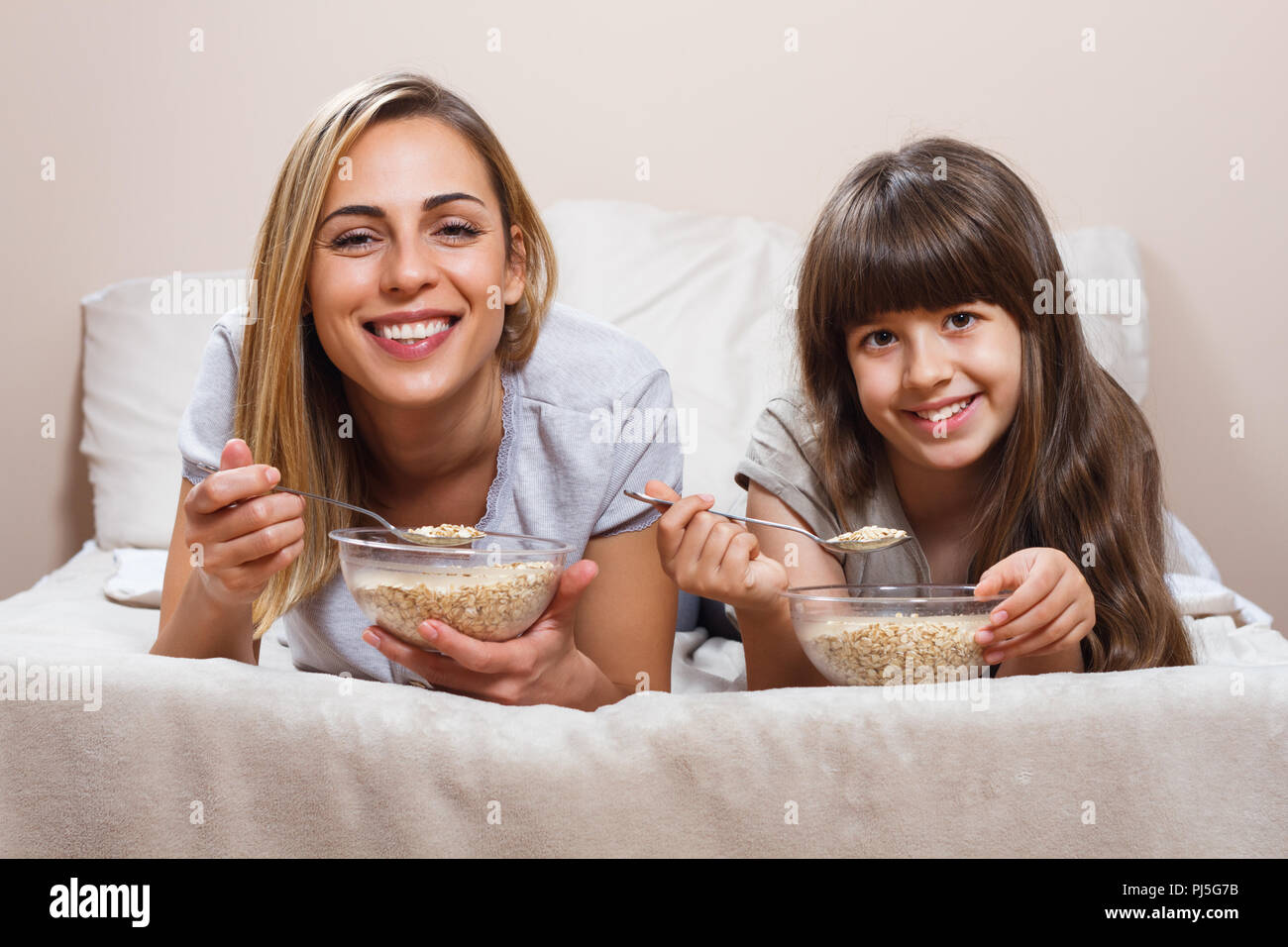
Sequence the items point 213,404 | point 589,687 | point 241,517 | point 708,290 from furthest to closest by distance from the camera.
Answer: point 708,290 < point 213,404 < point 589,687 < point 241,517

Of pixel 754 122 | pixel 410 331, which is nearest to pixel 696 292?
pixel 754 122

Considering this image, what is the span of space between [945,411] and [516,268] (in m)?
0.51

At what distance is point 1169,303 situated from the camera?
218 centimetres

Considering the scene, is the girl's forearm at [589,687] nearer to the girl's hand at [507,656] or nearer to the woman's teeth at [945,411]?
the girl's hand at [507,656]

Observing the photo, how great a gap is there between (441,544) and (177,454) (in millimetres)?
1201

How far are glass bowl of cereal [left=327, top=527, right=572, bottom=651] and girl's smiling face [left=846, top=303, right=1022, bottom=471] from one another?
0.43 meters

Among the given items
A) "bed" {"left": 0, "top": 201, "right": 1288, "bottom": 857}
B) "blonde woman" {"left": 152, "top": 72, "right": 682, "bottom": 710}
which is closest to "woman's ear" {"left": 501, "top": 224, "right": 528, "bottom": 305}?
"blonde woman" {"left": 152, "top": 72, "right": 682, "bottom": 710}

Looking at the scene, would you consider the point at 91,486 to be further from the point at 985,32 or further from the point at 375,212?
the point at 985,32

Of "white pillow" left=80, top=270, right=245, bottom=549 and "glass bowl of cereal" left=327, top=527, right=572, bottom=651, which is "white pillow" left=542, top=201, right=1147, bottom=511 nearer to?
"white pillow" left=80, top=270, right=245, bottom=549

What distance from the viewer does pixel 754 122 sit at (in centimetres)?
219

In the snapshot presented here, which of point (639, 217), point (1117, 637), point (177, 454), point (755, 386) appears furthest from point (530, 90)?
point (1117, 637)

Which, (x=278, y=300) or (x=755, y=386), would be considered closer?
(x=278, y=300)

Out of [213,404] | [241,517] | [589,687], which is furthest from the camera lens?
[213,404]

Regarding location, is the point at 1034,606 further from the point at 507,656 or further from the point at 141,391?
the point at 141,391
